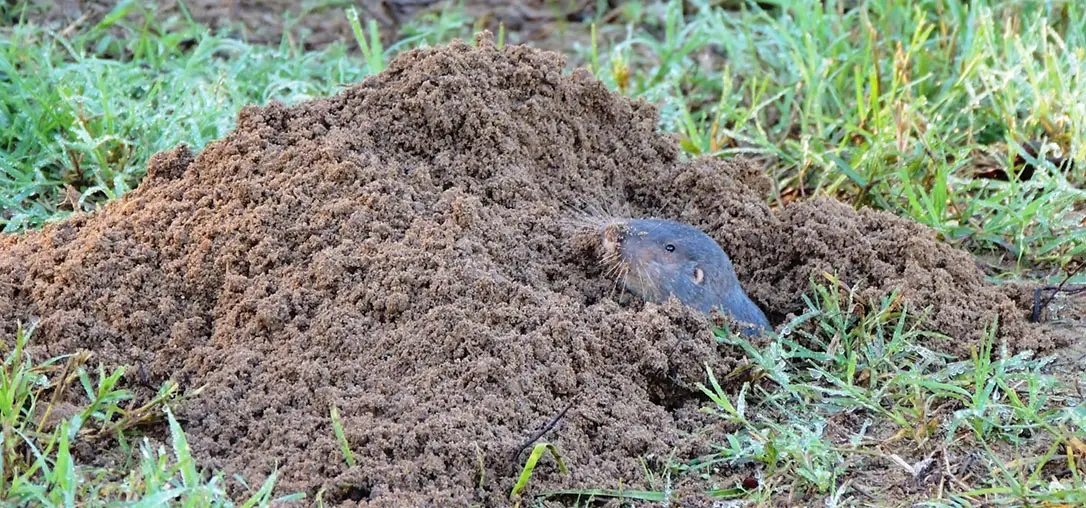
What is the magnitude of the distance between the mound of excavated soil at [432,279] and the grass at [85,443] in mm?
96

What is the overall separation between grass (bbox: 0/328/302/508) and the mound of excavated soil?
0.31 feet

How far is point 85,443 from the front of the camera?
253 cm

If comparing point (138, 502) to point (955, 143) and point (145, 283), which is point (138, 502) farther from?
point (955, 143)

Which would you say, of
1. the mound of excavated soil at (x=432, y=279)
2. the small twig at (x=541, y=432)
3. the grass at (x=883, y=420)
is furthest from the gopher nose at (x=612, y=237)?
the small twig at (x=541, y=432)

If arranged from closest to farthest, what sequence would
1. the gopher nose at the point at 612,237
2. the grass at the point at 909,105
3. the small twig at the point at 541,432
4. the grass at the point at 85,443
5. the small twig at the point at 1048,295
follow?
the grass at the point at 85,443, the small twig at the point at 541,432, the gopher nose at the point at 612,237, the small twig at the point at 1048,295, the grass at the point at 909,105

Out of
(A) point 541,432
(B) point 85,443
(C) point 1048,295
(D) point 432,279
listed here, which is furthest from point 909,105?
(B) point 85,443

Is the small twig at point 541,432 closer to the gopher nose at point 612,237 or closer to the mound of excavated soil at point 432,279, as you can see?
the mound of excavated soil at point 432,279

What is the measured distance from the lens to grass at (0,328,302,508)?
2.29 metres

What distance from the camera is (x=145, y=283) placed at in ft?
9.68

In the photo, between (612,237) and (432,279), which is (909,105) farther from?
(432,279)

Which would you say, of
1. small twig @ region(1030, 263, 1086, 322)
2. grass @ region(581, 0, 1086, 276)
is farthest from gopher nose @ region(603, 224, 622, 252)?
small twig @ region(1030, 263, 1086, 322)

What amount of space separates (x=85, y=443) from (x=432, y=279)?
2.77 ft

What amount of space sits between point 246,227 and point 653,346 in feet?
3.48

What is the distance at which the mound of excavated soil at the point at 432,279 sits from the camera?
102 inches
